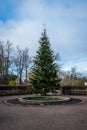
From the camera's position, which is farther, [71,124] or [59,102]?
[59,102]

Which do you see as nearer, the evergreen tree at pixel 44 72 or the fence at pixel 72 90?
the evergreen tree at pixel 44 72

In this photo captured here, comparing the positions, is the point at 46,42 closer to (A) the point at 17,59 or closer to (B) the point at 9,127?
(B) the point at 9,127

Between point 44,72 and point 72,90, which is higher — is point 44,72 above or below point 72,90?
above

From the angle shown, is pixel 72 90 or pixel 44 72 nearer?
pixel 44 72

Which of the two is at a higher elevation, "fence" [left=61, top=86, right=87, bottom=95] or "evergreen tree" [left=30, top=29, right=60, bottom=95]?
"evergreen tree" [left=30, top=29, right=60, bottom=95]

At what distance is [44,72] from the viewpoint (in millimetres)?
25938

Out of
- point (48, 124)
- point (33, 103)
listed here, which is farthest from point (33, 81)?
point (48, 124)

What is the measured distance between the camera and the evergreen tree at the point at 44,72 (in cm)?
2577

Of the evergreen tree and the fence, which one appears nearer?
the evergreen tree

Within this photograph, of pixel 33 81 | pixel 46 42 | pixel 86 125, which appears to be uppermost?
pixel 46 42

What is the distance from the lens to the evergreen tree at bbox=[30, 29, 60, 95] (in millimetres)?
25766

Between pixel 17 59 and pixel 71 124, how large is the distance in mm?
44236

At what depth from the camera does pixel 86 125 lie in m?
9.57

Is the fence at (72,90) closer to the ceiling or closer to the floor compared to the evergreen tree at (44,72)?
closer to the floor
